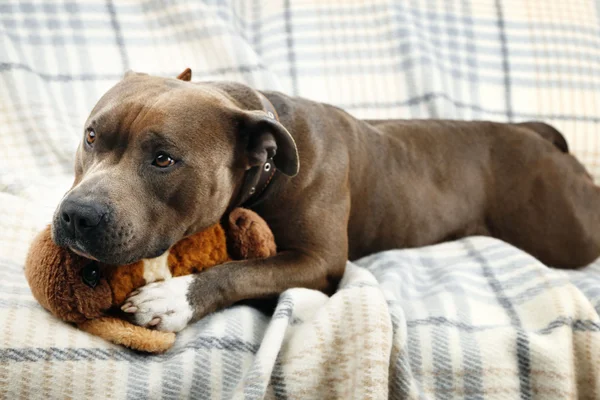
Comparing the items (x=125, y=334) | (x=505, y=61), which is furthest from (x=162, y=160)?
(x=505, y=61)

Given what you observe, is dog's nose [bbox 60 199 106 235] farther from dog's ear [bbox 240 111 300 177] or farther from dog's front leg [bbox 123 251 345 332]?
dog's ear [bbox 240 111 300 177]

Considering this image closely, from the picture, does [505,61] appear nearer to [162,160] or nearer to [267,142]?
[267,142]

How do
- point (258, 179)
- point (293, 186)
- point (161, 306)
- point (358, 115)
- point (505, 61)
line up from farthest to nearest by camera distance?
point (505, 61) → point (358, 115) → point (293, 186) → point (258, 179) → point (161, 306)

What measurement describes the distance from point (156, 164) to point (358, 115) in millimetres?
1913

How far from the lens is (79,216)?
68.8 inches

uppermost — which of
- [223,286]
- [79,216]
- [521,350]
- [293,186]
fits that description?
[79,216]

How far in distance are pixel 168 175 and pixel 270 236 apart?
1.66 feet

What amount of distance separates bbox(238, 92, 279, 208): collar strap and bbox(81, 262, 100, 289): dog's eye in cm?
66

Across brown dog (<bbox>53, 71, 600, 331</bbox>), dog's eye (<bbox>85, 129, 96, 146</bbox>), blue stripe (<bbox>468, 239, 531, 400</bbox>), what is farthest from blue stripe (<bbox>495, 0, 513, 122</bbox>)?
dog's eye (<bbox>85, 129, 96, 146</bbox>)

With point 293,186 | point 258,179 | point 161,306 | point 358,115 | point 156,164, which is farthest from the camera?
point 358,115

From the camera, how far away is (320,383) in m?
1.85

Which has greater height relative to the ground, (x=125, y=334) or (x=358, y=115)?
(x=125, y=334)

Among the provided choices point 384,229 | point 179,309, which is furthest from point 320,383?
point 384,229

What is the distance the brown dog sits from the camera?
6.28 feet
